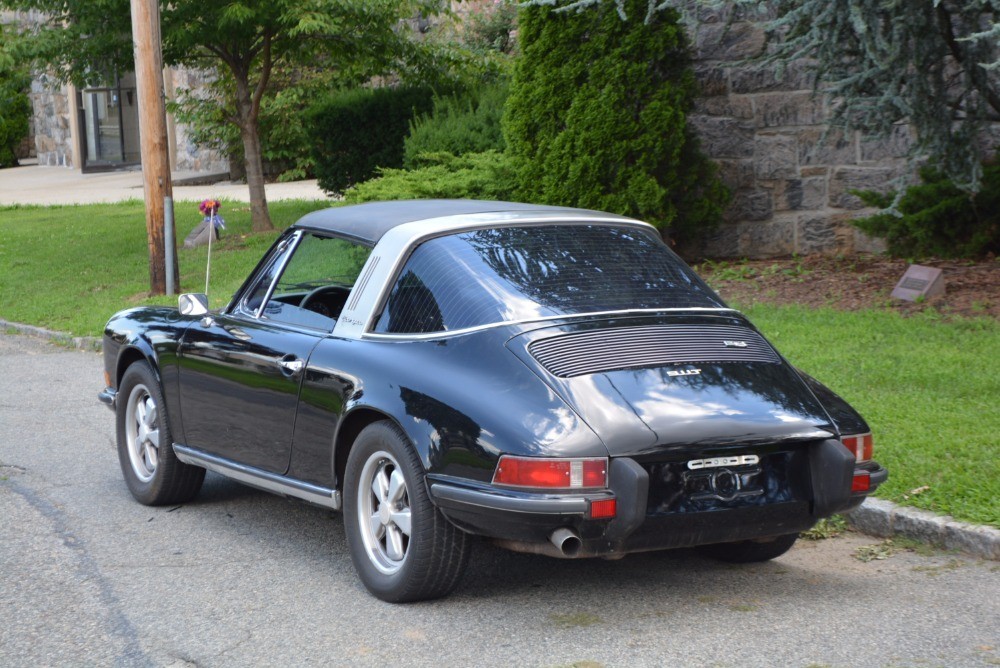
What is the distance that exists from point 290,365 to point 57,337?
8.30m

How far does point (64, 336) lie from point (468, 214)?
8.35 meters

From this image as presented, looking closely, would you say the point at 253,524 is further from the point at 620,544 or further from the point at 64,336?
the point at 64,336

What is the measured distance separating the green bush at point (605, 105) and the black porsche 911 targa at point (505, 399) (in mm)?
6503

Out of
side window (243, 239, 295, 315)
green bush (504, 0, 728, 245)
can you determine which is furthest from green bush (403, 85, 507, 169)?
side window (243, 239, 295, 315)

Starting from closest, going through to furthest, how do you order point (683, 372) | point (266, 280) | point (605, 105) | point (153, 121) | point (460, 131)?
point (683, 372) → point (266, 280) → point (605, 105) → point (153, 121) → point (460, 131)

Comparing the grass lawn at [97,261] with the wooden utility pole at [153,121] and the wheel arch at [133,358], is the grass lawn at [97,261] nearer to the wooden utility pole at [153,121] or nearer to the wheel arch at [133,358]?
the wooden utility pole at [153,121]

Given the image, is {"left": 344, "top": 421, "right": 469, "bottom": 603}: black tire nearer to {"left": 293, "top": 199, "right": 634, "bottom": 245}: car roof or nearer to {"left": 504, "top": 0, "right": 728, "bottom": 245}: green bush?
{"left": 293, "top": 199, "right": 634, "bottom": 245}: car roof

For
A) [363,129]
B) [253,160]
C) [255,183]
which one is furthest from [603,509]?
[363,129]

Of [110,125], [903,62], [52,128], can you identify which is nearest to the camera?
[903,62]

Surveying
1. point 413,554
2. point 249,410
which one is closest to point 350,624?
point 413,554

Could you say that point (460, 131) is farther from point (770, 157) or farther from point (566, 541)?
point (566, 541)

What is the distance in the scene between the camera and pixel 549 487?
4332 mm

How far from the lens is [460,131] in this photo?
16562mm

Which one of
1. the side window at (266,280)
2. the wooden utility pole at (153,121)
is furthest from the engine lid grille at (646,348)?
the wooden utility pole at (153,121)
